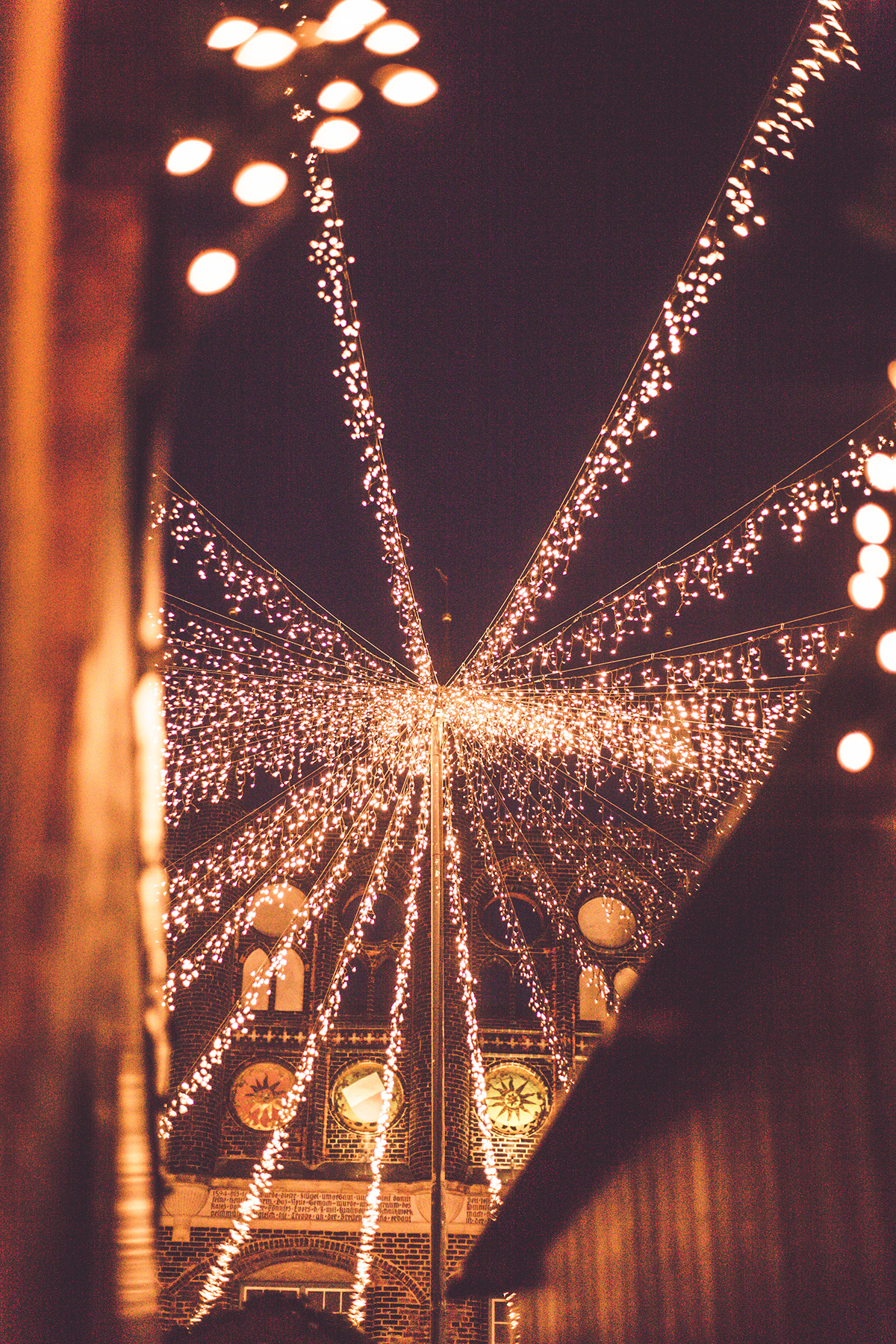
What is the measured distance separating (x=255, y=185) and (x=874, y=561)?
159cm

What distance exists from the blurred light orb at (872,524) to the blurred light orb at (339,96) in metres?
1.40

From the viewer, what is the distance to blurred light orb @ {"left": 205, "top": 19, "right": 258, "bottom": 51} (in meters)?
1.63

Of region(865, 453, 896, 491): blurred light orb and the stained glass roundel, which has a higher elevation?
region(865, 453, 896, 491): blurred light orb

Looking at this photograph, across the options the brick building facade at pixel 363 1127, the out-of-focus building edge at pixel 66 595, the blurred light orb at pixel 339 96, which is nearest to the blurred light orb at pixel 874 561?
the blurred light orb at pixel 339 96

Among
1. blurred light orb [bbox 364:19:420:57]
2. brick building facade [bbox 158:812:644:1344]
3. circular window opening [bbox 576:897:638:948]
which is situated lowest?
brick building facade [bbox 158:812:644:1344]

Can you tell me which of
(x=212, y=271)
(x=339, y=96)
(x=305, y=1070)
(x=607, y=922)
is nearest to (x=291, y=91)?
(x=339, y=96)

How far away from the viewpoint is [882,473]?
2453mm

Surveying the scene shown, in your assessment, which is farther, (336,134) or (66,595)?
(336,134)

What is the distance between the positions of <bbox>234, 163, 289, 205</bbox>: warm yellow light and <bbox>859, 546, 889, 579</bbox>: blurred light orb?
1.54 metres

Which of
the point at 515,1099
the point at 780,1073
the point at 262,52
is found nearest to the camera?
the point at 262,52

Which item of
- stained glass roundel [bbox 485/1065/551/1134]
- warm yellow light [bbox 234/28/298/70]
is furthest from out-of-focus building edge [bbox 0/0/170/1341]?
stained glass roundel [bbox 485/1065/551/1134]

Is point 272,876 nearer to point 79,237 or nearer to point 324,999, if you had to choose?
point 324,999

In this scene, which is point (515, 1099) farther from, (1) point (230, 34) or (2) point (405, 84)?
(1) point (230, 34)

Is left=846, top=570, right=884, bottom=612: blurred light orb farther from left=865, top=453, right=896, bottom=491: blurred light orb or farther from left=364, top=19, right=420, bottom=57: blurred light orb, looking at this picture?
left=364, top=19, right=420, bottom=57: blurred light orb
